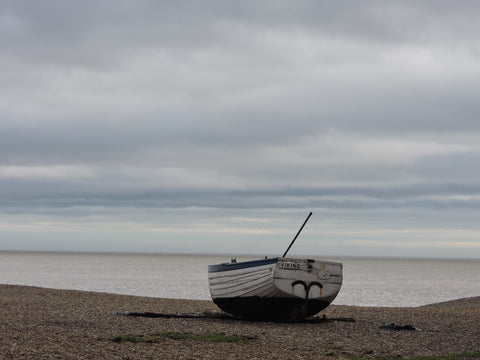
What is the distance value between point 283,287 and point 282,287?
0.04 meters

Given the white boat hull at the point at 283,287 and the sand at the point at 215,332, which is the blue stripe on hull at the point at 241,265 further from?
the sand at the point at 215,332

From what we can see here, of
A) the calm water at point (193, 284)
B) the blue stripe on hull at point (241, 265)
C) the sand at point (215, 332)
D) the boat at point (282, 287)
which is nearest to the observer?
the sand at point (215, 332)

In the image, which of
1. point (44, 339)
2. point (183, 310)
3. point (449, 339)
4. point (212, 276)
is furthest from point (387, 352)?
point (183, 310)

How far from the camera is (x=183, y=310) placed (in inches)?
1026

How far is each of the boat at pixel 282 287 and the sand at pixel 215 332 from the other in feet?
1.64

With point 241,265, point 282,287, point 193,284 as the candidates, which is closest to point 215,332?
point 282,287

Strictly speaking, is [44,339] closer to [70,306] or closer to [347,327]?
[347,327]

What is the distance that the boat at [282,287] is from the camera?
20875mm

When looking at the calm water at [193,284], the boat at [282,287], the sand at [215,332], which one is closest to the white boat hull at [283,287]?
the boat at [282,287]

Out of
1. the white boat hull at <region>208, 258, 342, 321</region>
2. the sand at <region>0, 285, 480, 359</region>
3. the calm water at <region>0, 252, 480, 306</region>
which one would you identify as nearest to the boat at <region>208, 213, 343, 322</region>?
the white boat hull at <region>208, 258, 342, 321</region>

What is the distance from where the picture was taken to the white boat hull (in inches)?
822

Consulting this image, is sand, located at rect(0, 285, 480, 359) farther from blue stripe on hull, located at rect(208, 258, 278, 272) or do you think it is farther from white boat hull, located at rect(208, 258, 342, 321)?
blue stripe on hull, located at rect(208, 258, 278, 272)

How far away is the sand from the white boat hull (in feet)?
1.70

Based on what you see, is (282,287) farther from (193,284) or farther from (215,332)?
(193,284)
